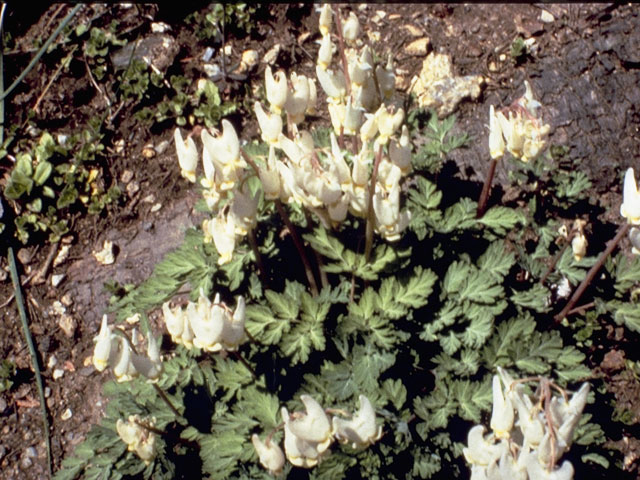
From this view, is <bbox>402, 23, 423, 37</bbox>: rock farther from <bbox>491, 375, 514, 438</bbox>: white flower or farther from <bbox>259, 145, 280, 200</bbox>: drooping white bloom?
<bbox>491, 375, 514, 438</bbox>: white flower

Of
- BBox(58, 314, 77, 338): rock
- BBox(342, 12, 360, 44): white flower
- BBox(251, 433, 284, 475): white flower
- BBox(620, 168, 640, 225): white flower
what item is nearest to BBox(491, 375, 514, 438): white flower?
BBox(251, 433, 284, 475): white flower

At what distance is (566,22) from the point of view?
5.50m

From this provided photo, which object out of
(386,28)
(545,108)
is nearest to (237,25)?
(386,28)

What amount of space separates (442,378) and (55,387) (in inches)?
116

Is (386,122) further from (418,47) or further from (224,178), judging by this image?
(418,47)

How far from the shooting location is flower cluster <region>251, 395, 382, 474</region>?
2570mm

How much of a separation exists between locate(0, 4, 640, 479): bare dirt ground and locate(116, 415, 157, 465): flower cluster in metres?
1.49

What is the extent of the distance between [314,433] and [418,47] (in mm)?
4067

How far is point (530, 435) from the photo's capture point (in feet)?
7.59

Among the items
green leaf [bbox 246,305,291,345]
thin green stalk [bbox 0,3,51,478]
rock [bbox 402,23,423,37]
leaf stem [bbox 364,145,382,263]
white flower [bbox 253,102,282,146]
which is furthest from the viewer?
rock [bbox 402,23,423,37]

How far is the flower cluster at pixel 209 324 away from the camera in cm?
273

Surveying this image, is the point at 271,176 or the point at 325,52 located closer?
the point at 271,176

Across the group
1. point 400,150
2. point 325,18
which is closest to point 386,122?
point 400,150

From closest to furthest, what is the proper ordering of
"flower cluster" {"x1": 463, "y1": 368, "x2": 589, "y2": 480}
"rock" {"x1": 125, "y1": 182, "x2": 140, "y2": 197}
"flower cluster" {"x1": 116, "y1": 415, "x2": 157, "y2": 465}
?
"flower cluster" {"x1": 463, "y1": 368, "x2": 589, "y2": 480}, "flower cluster" {"x1": 116, "y1": 415, "x2": 157, "y2": 465}, "rock" {"x1": 125, "y1": 182, "x2": 140, "y2": 197}
